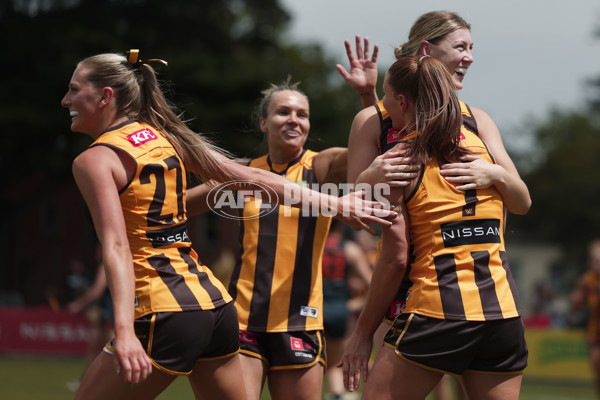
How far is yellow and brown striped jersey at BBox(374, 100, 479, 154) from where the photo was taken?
3855 mm

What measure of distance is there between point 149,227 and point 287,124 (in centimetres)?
194

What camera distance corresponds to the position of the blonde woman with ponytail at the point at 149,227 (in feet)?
11.0

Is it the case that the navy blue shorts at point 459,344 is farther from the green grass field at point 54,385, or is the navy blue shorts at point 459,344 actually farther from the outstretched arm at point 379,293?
the green grass field at point 54,385

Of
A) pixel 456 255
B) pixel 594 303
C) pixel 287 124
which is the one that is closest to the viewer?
pixel 456 255

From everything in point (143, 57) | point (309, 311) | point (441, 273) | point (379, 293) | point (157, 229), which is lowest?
point (143, 57)

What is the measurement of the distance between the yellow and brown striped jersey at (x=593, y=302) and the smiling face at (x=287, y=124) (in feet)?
24.5

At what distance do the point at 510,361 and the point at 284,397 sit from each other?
6.05 feet

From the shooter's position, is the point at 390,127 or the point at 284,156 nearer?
the point at 390,127

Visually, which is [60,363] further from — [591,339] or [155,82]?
[155,82]

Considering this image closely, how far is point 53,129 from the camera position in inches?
1015

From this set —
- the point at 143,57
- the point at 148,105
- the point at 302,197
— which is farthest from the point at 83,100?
the point at 143,57

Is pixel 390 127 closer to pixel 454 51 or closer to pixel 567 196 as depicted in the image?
pixel 454 51

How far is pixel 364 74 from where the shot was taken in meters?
4.83

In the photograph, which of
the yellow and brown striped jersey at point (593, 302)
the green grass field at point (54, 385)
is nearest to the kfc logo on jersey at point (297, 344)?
the green grass field at point (54, 385)
